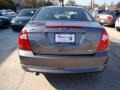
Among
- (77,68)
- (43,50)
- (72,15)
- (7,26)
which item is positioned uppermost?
(72,15)

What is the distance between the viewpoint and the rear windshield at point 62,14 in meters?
5.90

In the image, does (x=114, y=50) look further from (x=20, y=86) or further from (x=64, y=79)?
(x=20, y=86)

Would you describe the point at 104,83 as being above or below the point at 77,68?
below

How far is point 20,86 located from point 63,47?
49.4 inches

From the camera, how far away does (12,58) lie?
7.87 metres

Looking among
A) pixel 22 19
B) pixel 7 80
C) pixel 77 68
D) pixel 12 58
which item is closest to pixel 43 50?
pixel 77 68

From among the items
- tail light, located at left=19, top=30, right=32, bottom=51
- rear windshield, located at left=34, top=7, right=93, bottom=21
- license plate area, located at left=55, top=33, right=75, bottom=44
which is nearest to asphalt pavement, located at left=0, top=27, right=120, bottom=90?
tail light, located at left=19, top=30, right=32, bottom=51

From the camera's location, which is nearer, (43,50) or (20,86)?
(43,50)

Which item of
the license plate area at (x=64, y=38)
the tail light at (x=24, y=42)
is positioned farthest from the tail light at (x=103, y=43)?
the tail light at (x=24, y=42)

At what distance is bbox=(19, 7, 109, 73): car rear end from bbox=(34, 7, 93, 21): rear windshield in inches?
40.9

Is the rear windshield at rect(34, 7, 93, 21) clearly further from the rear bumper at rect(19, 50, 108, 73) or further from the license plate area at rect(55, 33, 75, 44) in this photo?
the rear bumper at rect(19, 50, 108, 73)

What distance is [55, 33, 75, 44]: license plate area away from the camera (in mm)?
4695

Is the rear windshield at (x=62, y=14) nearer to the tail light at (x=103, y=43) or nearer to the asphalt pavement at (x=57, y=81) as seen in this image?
the tail light at (x=103, y=43)

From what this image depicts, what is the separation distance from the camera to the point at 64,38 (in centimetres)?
470
